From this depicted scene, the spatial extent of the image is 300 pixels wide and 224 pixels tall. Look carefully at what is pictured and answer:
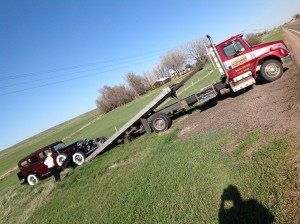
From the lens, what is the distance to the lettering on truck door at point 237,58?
12641mm

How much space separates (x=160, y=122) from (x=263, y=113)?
A: 628 centimetres

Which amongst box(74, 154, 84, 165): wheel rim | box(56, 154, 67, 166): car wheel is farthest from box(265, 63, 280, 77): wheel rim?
box(56, 154, 67, 166): car wheel

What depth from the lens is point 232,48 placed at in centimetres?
1314

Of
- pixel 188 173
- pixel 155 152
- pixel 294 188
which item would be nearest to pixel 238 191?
pixel 294 188

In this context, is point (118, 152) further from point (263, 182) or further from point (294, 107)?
point (263, 182)

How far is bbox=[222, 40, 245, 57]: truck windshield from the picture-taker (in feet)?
42.6

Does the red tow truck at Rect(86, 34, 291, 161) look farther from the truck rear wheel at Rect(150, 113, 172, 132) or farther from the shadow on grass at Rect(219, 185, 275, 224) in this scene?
the shadow on grass at Rect(219, 185, 275, 224)

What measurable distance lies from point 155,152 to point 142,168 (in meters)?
1.31

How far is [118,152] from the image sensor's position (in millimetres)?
14438

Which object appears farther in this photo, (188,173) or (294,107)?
(294,107)

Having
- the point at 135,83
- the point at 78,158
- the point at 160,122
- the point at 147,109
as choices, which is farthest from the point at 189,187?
the point at 135,83

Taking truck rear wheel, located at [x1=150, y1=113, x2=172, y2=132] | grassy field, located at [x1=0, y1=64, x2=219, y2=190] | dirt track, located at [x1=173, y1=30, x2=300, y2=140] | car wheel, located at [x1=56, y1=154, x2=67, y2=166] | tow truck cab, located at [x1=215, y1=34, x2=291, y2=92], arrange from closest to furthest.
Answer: dirt track, located at [x1=173, y1=30, x2=300, y2=140] → tow truck cab, located at [x1=215, y1=34, x2=291, y2=92] → truck rear wheel, located at [x1=150, y1=113, x2=172, y2=132] → car wheel, located at [x1=56, y1=154, x2=67, y2=166] → grassy field, located at [x1=0, y1=64, x2=219, y2=190]

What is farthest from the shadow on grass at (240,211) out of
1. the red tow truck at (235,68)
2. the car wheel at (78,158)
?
the car wheel at (78,158)

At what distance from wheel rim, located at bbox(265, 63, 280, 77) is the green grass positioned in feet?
17.3
